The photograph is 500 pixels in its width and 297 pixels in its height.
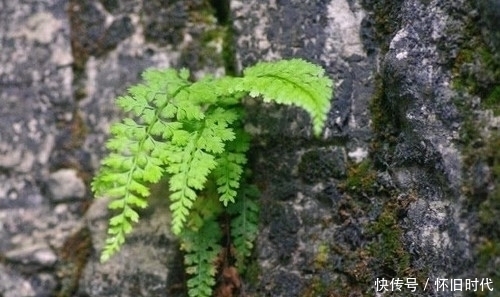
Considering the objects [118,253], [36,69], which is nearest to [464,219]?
[118,253]

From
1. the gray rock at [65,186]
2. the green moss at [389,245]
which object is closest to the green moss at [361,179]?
the green moss at [389,245]

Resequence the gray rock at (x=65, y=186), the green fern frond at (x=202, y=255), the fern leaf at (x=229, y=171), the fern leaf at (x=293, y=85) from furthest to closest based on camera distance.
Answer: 1. the gray rock at (x=65, y=186)
2. the green fern frond at (x=202, y=255)
3. the fern leaf at (x=229, y=171)
4. the fern leaf at (x=293, y=85)

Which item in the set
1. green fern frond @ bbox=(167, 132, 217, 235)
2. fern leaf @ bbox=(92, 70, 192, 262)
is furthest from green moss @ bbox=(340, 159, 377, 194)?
fern leaf @ bbox=(92, 70, 192, 262)

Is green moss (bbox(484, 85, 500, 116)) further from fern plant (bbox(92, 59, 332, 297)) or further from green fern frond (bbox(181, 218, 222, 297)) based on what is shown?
green fern frond (bbox(181, 218, 222, 297))

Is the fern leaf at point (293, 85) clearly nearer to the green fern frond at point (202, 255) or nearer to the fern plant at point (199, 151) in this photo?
the fern plant at point (199, 151)

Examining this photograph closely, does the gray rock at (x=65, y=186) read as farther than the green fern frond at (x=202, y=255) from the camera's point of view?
Yes

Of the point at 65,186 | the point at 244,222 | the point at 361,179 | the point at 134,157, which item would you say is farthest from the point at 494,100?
the point at 65,186

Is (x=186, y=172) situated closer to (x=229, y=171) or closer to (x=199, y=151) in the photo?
(x=199, y=151)

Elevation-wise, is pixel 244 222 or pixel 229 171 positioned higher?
pixel 229 171
